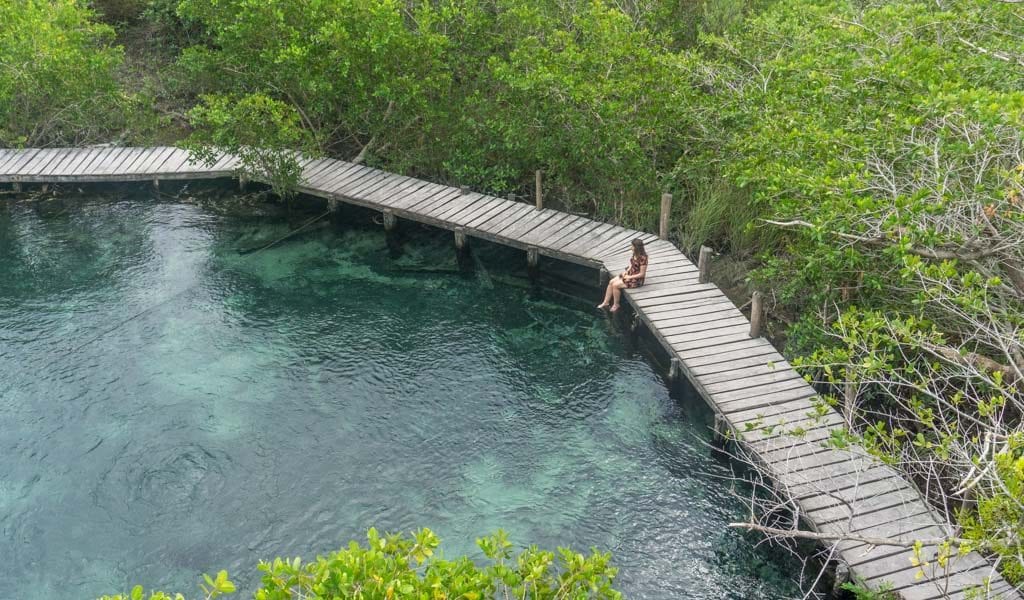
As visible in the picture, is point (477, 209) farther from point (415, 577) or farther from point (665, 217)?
point (415, 577)

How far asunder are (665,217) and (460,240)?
14.0 feet

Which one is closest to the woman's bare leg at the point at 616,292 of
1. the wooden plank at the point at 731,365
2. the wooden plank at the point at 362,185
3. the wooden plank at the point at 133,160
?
the wooden plank at the point at 731,365

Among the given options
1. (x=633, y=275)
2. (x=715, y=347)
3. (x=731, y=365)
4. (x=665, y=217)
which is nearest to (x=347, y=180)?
(x=665, y=217)

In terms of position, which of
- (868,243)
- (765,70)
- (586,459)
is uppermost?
(765,70)

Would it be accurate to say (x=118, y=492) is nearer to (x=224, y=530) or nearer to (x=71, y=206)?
(x=224, y=530)

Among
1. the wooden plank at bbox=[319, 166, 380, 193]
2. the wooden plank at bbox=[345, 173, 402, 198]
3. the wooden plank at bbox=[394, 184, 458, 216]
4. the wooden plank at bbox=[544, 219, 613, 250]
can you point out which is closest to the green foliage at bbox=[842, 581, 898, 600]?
the wooden plank at bbox=[544, 219, 613, 250]

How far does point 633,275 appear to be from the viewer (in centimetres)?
1431

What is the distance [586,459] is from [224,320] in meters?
7.48

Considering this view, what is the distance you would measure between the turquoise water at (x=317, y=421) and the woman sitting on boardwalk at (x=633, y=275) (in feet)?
2.65

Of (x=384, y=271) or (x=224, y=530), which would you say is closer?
(x=224, y=530)

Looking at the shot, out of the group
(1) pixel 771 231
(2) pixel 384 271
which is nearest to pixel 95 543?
(2) pixel 384 271

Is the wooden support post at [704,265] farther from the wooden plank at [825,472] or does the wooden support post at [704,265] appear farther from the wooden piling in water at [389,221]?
the wooden piling in water at [389,221]

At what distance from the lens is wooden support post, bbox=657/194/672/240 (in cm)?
1532

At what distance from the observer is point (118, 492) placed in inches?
456
